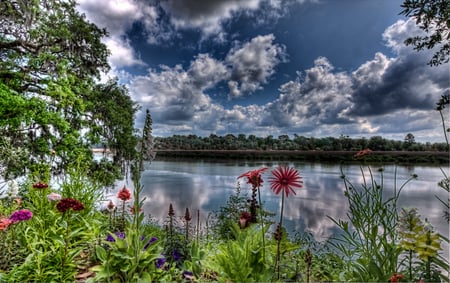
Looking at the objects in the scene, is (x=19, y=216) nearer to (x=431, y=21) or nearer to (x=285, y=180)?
(x=285, y=180)

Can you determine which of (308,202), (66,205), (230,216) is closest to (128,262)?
(66,205)

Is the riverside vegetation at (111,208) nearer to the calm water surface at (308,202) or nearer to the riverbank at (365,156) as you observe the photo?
the riverbank at (365,156)

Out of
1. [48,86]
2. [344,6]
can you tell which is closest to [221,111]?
A: [48,86]

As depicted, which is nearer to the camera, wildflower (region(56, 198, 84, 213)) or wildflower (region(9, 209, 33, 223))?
wildflower (region(56, 198, 84, 213))

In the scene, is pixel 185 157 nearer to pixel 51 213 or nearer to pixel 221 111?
pixel 221 111

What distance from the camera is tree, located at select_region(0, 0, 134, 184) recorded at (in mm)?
6387

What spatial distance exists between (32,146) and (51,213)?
6718 millimetres

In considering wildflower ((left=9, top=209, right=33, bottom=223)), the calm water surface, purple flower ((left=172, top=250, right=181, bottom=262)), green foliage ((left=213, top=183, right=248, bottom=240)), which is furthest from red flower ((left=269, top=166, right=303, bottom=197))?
the calm water surface

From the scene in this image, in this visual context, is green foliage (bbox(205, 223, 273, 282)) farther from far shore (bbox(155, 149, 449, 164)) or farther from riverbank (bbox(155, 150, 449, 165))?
riverbank (bbox(155, 150, 449, 165))

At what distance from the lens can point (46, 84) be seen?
7.08 metres

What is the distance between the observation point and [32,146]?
277 inches

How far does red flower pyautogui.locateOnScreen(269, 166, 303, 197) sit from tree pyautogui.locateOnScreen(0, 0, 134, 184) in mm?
7305

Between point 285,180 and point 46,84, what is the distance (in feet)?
28.3

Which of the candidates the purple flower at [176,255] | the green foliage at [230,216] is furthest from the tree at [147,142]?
the green foliage at [230,216]
